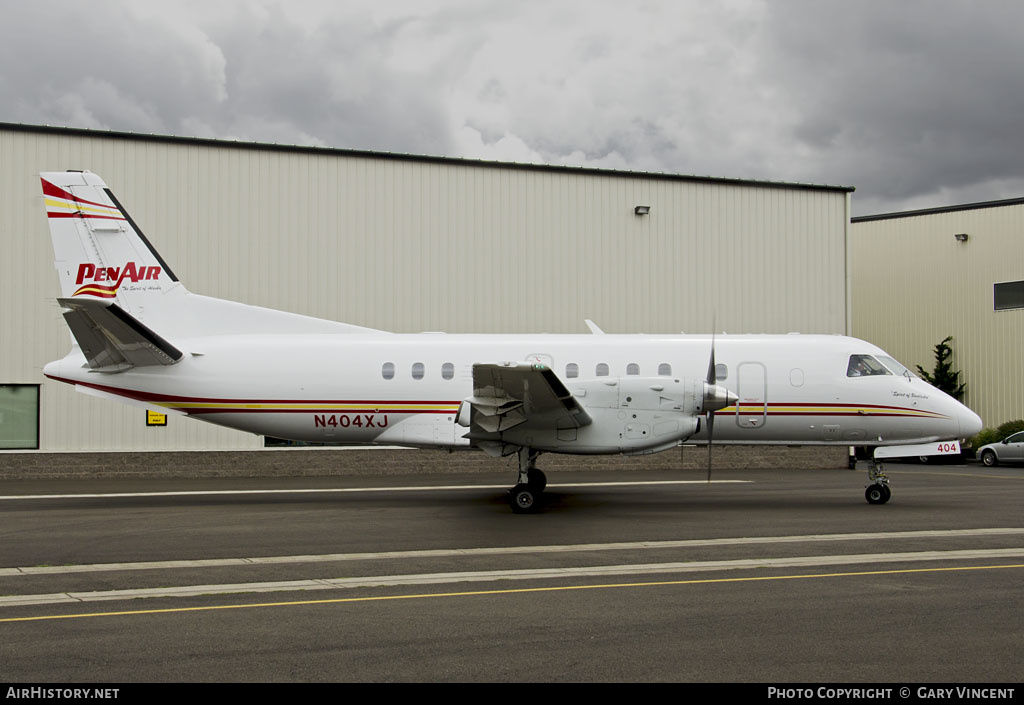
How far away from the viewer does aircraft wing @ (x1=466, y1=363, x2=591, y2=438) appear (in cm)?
1401

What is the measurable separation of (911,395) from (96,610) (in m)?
14.4

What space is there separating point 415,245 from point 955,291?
93.4ft

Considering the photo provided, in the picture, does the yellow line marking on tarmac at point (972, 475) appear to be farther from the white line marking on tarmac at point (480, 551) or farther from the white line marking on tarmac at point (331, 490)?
the white line marking on tarmac at point (480, 551)

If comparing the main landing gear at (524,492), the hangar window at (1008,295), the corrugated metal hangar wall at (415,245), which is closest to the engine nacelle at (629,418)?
the main landing gear at (524,492)

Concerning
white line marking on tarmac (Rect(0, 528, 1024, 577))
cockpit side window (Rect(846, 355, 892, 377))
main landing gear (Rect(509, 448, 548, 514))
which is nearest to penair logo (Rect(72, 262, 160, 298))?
main landing gear (Rect(509, 448, 548, 514))

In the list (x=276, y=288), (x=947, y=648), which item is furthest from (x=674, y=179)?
(x=947, y=648)

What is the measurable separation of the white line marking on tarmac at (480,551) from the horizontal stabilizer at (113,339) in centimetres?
599

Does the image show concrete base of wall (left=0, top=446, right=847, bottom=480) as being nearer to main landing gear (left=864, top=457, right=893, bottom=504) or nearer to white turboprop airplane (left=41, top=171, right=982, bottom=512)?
main landing gear (left=864, top=457, right=893, bottom=504)

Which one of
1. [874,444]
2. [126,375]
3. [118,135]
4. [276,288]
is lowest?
[874,444]

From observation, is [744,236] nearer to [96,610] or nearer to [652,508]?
[652,508]

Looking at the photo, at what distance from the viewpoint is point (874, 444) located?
56.9ft

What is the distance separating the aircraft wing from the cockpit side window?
18.5 feet

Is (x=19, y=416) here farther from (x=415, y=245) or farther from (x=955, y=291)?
(x=955, y=291)
